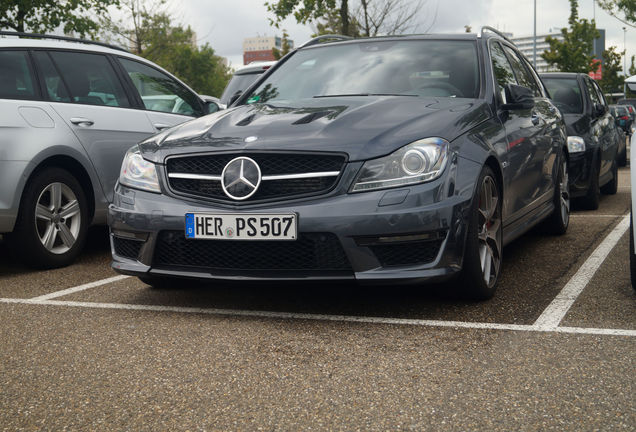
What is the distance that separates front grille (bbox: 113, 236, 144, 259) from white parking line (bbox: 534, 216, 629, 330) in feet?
6.96

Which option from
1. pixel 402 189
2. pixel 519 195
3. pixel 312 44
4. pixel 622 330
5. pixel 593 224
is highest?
pixel 312 44

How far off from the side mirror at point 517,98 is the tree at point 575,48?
145ft

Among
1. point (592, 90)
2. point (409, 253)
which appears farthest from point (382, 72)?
point (592, 90)

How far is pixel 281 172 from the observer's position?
4125 millimetres

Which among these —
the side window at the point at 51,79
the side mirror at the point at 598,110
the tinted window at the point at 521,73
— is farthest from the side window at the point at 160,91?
the side mirror at the point at 598,110

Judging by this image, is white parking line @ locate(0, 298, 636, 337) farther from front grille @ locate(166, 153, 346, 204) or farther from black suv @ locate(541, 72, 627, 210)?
black suv @ locate(541, 72, 627, 210)

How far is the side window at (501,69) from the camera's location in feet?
17.8

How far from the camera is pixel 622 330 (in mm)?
3834

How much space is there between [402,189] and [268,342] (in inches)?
38.1

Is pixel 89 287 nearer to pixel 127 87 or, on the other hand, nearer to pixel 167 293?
pixel 167 293

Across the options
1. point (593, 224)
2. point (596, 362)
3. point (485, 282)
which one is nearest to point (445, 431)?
point (596, 362)

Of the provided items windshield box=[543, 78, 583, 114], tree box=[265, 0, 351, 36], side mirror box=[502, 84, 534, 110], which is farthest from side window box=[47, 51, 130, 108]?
tree box=[265, 0, 351, 36]

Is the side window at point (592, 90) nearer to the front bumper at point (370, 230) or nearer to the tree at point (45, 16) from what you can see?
the front bumper at point (370, 230)

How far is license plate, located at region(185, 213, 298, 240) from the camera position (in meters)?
4.00
